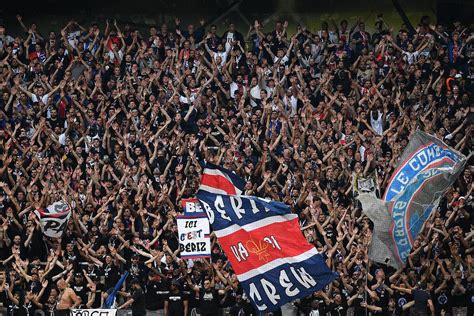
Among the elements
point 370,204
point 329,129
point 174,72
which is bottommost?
point 370,204

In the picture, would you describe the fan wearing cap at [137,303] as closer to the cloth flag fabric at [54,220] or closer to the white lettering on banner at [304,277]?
the cloth flag fabric at [54,220]

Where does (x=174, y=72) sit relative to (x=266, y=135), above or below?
above

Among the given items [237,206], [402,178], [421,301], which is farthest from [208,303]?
[402,178]

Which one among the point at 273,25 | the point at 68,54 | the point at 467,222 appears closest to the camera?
the point at 467,222

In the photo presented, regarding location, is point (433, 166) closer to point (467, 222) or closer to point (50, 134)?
point (467, 222)

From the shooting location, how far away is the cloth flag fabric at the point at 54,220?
86.3 feet

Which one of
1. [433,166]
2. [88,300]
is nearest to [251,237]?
[433,166]

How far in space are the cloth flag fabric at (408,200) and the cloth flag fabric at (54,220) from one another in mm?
10106

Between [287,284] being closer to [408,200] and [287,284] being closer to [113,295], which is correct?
[408,200]

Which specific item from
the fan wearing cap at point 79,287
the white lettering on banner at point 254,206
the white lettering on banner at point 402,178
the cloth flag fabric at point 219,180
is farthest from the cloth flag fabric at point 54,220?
the white lettering on banner at point 402,178

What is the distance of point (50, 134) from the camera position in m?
29.1

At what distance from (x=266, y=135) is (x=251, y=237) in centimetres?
1237

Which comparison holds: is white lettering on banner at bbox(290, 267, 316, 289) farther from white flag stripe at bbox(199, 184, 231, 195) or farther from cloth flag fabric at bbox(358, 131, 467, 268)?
white flag stripe at bbox(199, 184, 231, 195)

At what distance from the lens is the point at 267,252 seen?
17094 mm
